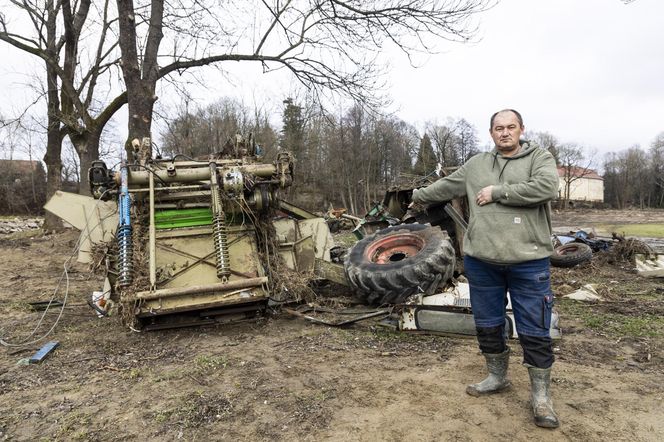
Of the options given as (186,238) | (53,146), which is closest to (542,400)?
(186,238)

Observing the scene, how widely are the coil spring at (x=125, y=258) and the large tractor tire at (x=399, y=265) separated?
2251 millimetres

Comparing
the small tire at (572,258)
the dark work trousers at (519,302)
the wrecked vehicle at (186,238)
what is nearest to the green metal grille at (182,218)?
the wrecked vehicle at (186,238)

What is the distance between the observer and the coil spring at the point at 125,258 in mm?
4426

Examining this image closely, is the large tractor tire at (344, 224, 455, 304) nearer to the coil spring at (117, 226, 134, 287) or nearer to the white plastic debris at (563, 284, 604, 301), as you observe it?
the white plastic debris at (563, 284, 604, 301)

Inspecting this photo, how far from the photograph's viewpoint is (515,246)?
8.83ft

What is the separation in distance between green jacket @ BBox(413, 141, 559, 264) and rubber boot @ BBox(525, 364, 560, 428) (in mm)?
673

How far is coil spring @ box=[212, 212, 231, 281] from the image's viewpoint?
454 centimetres

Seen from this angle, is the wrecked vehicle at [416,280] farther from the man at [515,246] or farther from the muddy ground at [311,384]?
the man at [515,246]

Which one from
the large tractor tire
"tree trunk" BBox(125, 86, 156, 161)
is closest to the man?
the large tractor tire

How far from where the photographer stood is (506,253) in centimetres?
270

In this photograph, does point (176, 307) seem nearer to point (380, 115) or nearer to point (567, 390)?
point (567, 390)

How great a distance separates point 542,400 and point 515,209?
3.62 feet

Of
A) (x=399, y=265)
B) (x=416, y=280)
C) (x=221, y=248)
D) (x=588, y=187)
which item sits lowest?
(x=416, y=280)

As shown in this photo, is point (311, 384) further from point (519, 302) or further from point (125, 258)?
point (125, 258)
